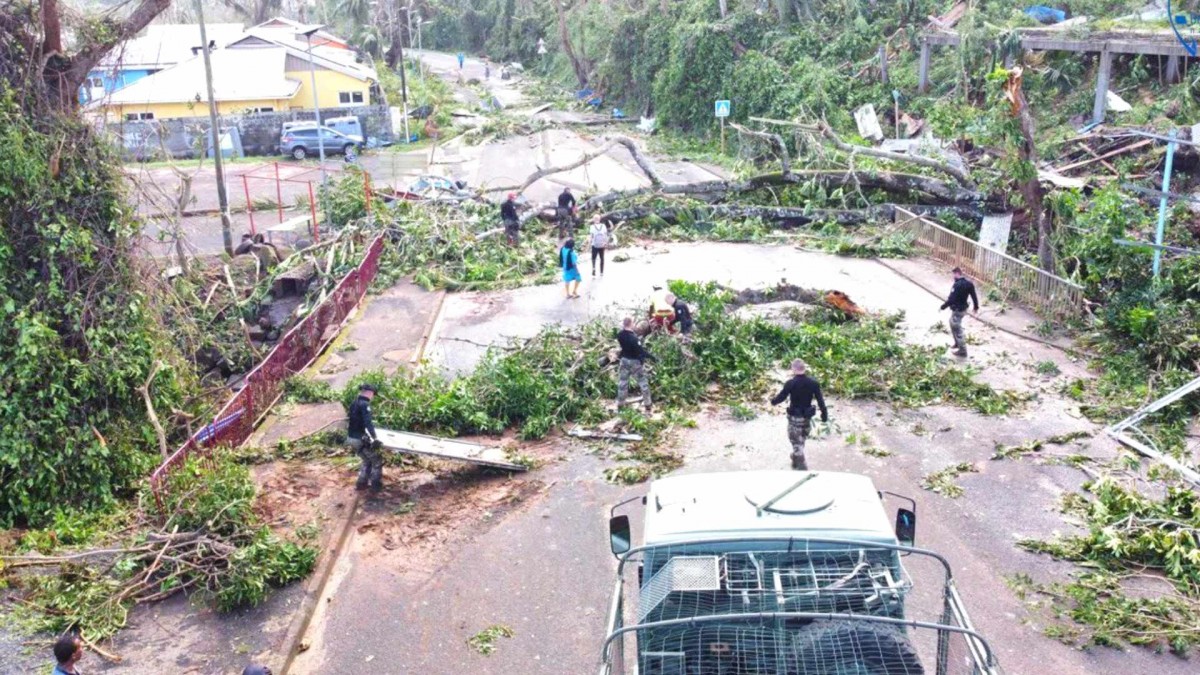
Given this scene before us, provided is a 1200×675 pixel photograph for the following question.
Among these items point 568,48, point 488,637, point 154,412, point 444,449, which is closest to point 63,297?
point 154,412

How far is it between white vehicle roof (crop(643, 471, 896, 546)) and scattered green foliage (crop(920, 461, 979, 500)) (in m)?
4.87

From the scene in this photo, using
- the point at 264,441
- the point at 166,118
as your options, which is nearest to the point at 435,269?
the point at 264,441

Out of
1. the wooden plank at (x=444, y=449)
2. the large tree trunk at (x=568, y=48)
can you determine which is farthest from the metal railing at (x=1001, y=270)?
the large tree trunk at (x=568, y=48)

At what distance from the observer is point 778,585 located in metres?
6.27

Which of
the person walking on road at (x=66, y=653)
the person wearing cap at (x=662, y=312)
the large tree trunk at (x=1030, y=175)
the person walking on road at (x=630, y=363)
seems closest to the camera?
the person walking on road at (x=66, y=653)

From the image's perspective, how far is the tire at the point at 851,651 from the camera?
20.0ft

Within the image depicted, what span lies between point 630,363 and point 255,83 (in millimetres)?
39321

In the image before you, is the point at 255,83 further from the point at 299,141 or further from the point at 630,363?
the point at 630,363

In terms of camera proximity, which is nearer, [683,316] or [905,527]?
[905,527]

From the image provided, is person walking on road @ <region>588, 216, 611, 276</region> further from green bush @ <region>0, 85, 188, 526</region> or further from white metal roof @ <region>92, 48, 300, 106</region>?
white metal roof @ <region>92, 48, 300, 106</region>

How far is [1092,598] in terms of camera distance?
931 cm

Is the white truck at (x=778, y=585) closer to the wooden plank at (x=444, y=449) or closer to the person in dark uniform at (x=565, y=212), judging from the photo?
the wooden plank at (x=444, y=449)

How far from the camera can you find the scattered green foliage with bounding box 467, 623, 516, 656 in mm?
9188

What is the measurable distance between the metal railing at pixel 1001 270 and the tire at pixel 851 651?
1229 cm
